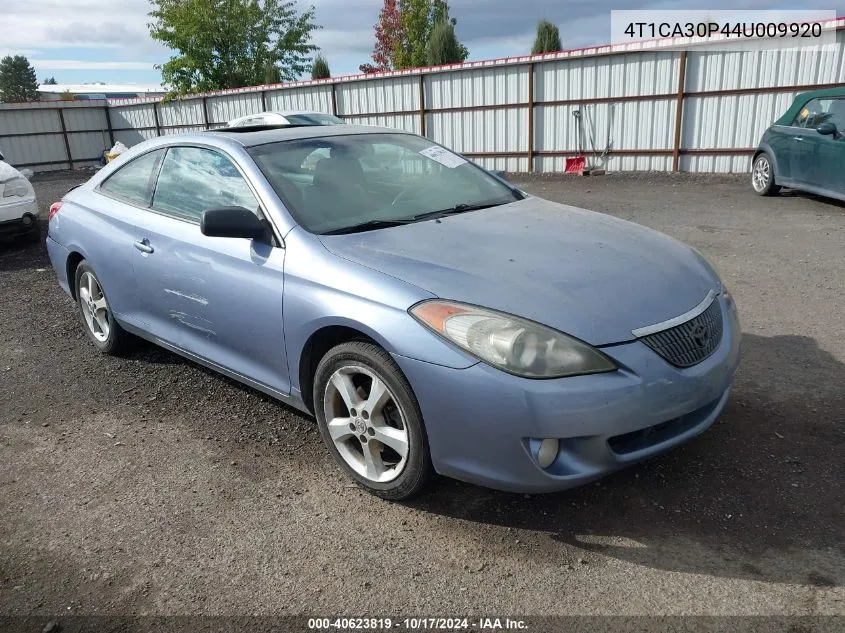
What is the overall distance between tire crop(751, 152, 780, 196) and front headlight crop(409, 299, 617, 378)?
9620mm

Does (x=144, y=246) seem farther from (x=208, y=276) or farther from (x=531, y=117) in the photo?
(x=531, y=117)

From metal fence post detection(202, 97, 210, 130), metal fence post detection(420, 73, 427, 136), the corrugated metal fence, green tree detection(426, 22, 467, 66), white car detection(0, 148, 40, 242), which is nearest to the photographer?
white car detection(0, 148, 40, 242)

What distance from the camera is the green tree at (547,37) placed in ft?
86.2

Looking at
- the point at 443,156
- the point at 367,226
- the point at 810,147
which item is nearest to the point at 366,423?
the point at 367,226

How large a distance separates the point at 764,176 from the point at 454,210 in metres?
8.99

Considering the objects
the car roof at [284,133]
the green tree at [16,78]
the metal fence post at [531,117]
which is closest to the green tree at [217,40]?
the metal fence post at [531,117]

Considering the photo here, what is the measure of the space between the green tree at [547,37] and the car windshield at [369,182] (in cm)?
2413

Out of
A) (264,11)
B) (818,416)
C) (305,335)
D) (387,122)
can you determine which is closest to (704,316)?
(818,416)

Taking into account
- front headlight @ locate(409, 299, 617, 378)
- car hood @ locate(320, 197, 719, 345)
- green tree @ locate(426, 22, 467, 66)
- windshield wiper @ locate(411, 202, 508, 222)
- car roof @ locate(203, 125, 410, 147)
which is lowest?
front headlight @ locate(409, 299, 617, 378)

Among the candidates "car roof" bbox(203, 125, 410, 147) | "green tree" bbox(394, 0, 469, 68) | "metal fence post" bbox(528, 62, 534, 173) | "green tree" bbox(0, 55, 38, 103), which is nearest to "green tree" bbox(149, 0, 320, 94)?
"green tree" bbox(394, 0, 469, 68)

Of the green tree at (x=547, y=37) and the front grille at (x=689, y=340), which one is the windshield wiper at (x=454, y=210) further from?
the green tree at (x=547, y=37)

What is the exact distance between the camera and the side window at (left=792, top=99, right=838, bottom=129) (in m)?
9.42

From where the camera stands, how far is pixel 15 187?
902 cm

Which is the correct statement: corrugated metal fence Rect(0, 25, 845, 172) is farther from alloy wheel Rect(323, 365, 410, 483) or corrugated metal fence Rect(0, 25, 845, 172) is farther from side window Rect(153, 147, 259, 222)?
alloy wheel Rect(323, 365, 410, 483)
